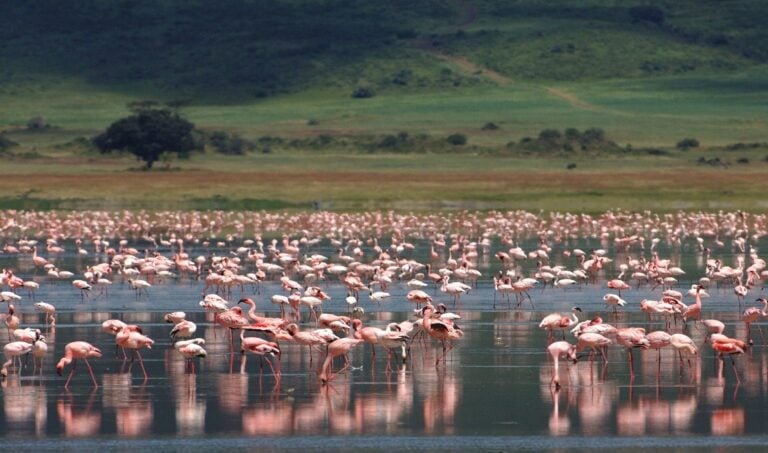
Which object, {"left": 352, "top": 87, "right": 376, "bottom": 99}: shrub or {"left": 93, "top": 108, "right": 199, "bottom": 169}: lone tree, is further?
{"left": 352, "top": 87, "right": 376, "bottom": 99}: shrub

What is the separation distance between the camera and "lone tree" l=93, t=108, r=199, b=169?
73.4m

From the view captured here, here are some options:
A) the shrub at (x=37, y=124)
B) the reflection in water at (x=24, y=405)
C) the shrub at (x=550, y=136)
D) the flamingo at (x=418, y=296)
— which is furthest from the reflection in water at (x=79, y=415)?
the shrub at (x=37, y=124)

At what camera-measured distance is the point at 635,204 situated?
53469 millimetres

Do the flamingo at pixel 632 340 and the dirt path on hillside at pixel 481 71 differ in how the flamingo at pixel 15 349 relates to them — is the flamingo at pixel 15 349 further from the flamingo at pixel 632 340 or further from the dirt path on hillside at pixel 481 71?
the dirt path on hillside at pixel 481 71

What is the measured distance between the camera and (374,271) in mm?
28859

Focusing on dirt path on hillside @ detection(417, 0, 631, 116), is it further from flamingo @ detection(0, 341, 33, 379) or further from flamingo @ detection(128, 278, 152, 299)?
flamingo @ detection(0, 341, 33, 379)

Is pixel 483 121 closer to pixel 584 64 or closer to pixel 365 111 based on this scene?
pixel 365 111

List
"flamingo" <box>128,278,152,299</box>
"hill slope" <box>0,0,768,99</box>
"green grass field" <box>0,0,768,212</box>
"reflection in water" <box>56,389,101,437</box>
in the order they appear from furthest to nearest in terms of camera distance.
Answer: "hill slope" <box>0,0,768,99</box> < "green grass field" <box>0,0,768,212</box> < "flamingo" <box>128,278,152,299</box> < "reflection in water" <box>56,389,101,437</box>

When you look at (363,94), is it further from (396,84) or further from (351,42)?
(351,42)

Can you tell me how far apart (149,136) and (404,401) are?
5955 centimetres

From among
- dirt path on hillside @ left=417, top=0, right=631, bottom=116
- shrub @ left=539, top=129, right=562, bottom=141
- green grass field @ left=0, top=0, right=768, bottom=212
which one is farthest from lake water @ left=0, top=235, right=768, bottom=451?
dirt path on hillside @ left=417, top=0, right=631, bottom=116

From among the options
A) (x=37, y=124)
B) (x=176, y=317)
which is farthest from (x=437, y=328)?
(x=37, y=124)

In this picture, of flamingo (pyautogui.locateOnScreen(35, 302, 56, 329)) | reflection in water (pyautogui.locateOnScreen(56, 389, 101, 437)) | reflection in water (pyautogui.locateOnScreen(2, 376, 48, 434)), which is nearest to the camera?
reflection in water (pyautogui.locateOnScreen(56, 389, 101, 437))

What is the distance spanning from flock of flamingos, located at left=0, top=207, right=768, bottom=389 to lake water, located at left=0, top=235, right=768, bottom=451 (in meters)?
0.28
